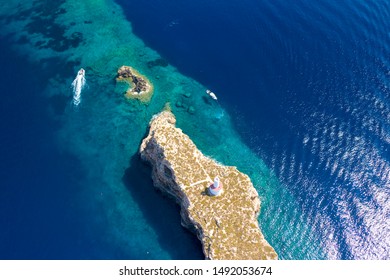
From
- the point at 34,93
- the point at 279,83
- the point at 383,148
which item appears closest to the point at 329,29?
the point at 279,83

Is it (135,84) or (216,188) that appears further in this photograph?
(135,84)

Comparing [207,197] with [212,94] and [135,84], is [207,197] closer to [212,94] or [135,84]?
[212,94]

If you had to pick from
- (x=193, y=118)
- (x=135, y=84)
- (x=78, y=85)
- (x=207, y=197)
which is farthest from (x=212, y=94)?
(x=78, y=85)

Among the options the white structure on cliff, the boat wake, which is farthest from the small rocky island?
the white structure on cliff

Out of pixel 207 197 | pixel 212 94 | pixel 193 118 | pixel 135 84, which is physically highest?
pixel 212 94

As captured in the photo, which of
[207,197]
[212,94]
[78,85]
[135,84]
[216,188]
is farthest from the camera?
[135,84]

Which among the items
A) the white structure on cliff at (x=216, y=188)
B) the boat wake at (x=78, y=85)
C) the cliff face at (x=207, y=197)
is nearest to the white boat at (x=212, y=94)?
the cliff face at (x=207, y=197)

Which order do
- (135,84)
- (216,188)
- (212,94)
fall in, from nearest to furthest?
(216,188) → (212,94) → (135,84)

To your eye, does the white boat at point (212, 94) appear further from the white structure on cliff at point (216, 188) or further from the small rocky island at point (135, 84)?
the white structure on cliff at point (216, 188)
